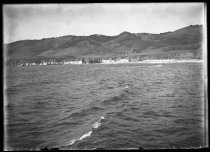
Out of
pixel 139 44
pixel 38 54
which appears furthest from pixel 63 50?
pixel 139 44

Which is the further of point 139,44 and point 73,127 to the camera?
point 139,44

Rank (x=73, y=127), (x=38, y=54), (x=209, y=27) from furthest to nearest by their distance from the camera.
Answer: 1. (x=38, y=54)
2. (x=73, y=127)
3. (x=209, y=27)

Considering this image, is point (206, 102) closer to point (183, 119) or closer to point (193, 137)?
point (193, 137)

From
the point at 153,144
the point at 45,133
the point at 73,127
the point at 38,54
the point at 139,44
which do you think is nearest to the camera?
the point at 153,144

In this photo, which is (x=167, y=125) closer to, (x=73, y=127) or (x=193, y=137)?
(x=193, y=137)

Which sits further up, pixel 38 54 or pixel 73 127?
pixel 38 54

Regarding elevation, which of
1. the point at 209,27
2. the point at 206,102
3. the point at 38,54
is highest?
the point at 38,54
